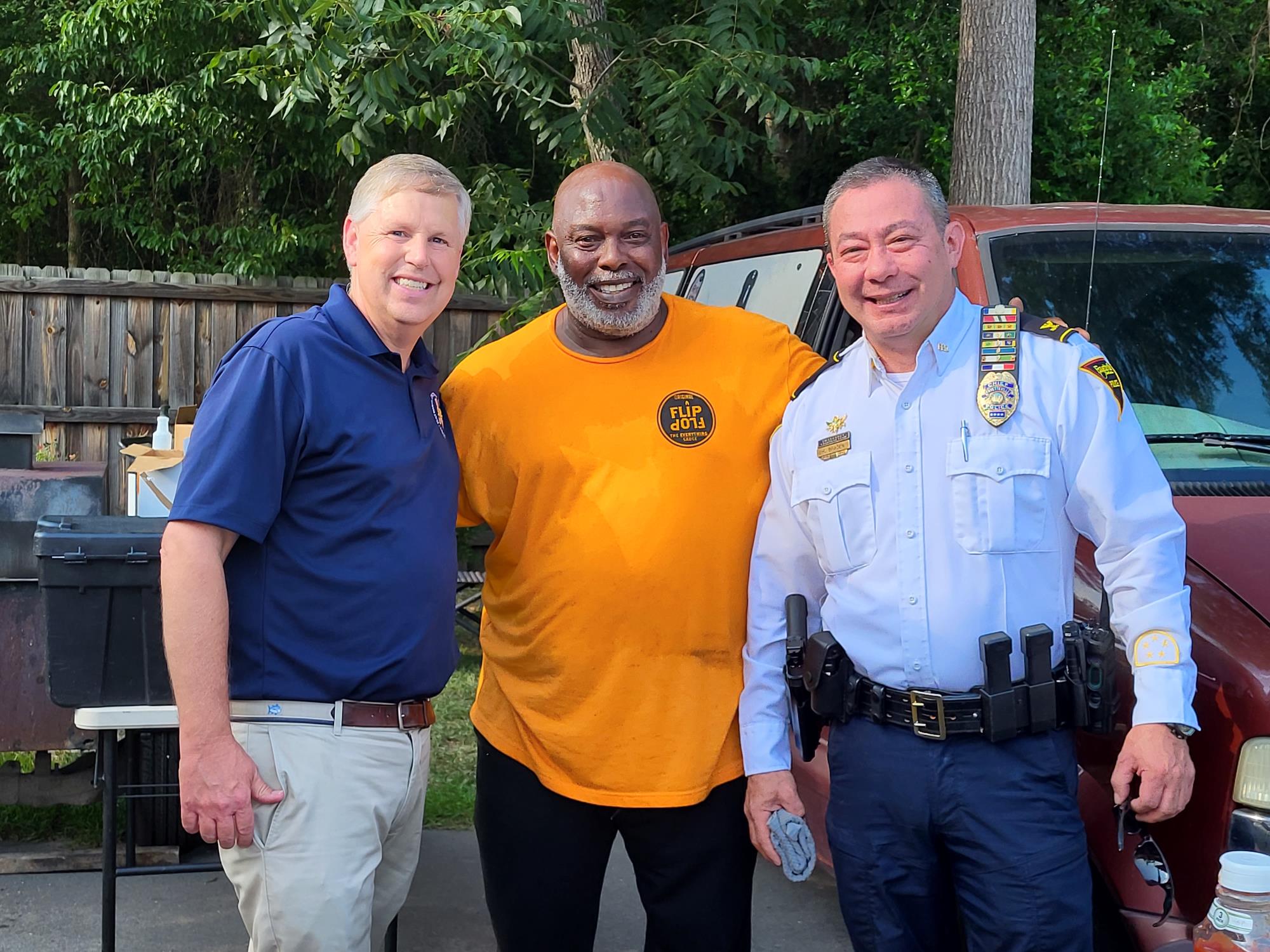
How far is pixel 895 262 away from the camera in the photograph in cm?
264

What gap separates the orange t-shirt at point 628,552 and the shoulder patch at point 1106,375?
0.70m

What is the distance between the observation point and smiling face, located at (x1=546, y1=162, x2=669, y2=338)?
2998 millimetres

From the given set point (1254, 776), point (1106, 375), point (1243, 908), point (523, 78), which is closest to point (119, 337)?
point (523, 78)

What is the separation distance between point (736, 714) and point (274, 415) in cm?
120

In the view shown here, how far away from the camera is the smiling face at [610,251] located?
300 centimetres

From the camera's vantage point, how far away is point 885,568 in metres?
2.64

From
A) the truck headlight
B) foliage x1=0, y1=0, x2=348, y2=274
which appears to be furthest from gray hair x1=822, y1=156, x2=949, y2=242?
foliage x1=0, y1=0, x2=348, y2=274

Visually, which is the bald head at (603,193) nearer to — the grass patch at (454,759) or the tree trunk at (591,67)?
the grass patch at (454,759)

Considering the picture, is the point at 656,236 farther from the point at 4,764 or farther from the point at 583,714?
the point at 4,764

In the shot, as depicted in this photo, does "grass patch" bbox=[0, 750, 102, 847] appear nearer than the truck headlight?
No

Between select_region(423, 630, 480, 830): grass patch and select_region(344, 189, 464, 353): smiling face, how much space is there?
2196 mm

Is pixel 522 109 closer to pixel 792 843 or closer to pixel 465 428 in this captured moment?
pixel 465 428

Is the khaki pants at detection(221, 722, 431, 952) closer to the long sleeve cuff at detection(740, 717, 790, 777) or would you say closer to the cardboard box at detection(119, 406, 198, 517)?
the long sleeve cuff at detection(740, 717, 790, 777)

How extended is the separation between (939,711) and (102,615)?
2.20m
